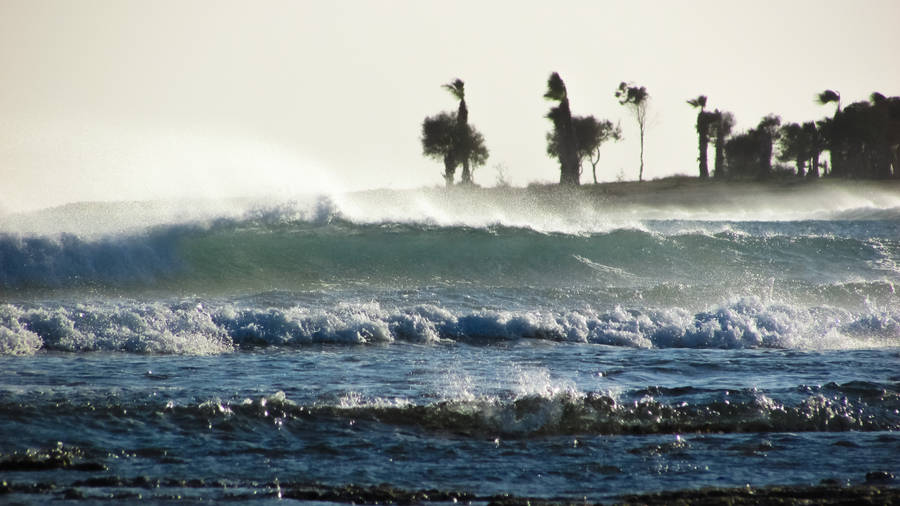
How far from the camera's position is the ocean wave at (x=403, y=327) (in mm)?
10383

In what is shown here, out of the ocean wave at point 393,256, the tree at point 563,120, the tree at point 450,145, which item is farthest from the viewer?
the tree at point 450,145

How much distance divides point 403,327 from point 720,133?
54.7 metres

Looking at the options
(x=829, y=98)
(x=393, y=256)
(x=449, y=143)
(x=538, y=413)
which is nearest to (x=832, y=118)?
(x=829, y=98)

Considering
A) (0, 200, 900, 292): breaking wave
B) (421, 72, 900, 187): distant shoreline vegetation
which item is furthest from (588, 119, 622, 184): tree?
(0, 200, 900, 292): breaking wave

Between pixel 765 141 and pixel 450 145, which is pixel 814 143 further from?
pixel 450 145

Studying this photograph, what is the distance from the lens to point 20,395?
6781 millimetres

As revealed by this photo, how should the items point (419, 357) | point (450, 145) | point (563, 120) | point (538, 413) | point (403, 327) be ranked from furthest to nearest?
point (450, 145), point (563, 120), point (403, 327), point (419, 357), point (538, 413)

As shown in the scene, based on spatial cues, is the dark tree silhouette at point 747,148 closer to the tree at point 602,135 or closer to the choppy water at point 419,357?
the tree at point 602,135

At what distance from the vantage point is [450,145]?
59000 mm

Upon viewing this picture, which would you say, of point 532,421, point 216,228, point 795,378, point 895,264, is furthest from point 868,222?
point 532,421

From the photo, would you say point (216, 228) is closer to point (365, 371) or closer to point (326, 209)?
point (326, 209)

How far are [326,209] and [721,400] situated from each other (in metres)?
16.5

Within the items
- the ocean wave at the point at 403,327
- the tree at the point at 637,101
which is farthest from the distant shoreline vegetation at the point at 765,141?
the ocean wave at the point at 403,327

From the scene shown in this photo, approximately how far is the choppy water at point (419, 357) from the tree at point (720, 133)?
Answer: 43.7 m
